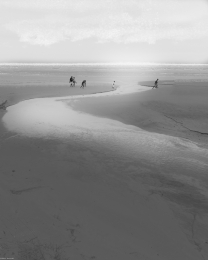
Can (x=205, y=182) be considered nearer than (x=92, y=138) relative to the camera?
Yes

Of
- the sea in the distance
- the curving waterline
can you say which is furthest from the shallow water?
the sea in the distance

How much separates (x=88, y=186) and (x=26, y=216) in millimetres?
2051

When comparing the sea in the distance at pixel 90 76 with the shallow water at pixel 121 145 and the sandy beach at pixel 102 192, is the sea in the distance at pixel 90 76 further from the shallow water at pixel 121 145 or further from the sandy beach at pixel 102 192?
the sandy beach at pixel 102 192

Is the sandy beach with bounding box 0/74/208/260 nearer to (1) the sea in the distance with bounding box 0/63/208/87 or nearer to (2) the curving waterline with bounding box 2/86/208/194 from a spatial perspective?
(2) the curving waterline with bounding box 2/86/208/194

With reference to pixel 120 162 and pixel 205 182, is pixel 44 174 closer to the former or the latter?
pixel 120 162

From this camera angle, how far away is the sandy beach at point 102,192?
4.62 metres

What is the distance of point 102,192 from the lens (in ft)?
21.1

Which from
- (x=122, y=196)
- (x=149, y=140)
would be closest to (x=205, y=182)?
(x=122, y=196)

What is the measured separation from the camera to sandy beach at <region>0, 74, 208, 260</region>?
462 centimetres

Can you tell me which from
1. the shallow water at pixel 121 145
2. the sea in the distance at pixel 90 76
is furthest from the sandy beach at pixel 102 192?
the sea in the distance at pixel 90 76

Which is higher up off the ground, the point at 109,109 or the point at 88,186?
the point at 109,109

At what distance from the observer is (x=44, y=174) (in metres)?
7.25

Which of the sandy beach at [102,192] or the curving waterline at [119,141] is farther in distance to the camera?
the curving waterline at [119,141]

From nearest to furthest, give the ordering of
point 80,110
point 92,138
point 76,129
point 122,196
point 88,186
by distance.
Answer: point 122,196
point 88,186
point 92,138
point 76,129
point 80,110
